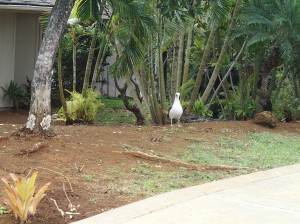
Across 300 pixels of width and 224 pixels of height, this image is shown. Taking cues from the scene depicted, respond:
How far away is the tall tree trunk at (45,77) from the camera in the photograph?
8844 millimetres

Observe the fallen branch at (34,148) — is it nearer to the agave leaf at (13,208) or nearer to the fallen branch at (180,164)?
the fallen branch at (180,164)

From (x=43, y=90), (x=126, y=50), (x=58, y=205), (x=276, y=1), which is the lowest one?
(x=58, y=205)

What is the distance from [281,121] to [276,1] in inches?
115

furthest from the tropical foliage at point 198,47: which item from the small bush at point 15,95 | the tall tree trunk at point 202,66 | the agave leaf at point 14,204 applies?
the agave leaf at point 14,204

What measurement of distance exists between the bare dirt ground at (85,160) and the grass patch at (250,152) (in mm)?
351

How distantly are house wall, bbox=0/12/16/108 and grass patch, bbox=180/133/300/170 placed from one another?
6.56m

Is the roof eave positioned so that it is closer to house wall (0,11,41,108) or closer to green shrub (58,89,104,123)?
house wall (0,11,41,108)

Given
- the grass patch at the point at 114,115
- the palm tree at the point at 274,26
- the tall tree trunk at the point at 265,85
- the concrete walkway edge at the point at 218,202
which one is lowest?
the concrete walkway edge at the point at 218,202

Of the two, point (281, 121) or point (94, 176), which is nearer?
point (94, 176)

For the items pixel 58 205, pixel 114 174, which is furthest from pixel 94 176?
pixel 58 205

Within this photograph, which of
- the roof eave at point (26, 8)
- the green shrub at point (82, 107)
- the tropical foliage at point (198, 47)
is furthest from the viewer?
the roof eave at point (26, 8)

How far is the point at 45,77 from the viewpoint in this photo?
349 inches

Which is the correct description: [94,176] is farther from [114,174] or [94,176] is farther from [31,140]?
[31,140]

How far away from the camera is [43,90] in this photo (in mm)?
8852
